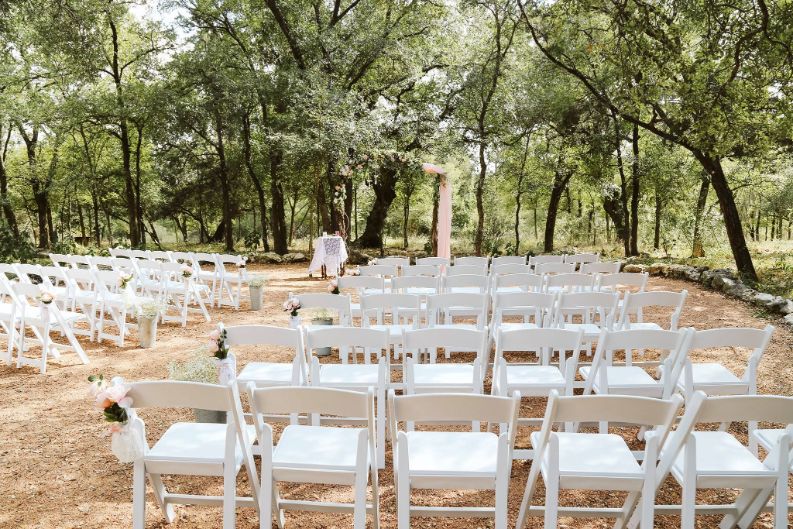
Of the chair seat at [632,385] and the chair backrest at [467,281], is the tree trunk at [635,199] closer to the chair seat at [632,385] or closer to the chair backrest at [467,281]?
the chair backrest at [467,281]

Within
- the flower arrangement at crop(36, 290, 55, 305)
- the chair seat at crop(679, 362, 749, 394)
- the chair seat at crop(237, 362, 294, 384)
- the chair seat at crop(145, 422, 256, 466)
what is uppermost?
the flower arrangement at crop(36, 290, 55, 305)

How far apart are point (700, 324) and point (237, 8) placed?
659 inches

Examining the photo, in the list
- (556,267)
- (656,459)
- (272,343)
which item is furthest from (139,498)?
(556,267)

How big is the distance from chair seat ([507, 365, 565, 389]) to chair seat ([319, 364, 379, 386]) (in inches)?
37.0

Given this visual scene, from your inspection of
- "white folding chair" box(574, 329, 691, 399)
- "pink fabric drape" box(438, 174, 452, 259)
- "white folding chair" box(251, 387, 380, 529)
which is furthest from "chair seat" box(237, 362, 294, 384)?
"pink fabric drape" box(438, 174, 452, 259)

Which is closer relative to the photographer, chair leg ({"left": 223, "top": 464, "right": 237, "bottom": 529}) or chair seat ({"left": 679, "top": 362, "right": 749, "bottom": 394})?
chair leg ({"left": 223, "top": 464, "right": 237, "bottom": 529})

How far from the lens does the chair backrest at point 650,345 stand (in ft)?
11.5

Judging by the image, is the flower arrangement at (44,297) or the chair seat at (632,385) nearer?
the chair seat at (632,385)

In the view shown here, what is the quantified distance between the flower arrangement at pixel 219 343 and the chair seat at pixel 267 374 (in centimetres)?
22

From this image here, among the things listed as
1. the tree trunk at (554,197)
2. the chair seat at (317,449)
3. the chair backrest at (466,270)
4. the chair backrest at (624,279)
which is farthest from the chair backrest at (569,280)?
the tree trunk at (554,197)

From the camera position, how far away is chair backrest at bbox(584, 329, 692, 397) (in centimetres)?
352

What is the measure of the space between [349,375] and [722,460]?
227 centimetres

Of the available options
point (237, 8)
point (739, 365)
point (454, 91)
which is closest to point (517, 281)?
point (739, 365)

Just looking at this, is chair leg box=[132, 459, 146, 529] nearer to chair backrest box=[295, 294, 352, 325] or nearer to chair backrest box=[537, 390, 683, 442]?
chair backrest box=[537, 390, 683, 442]
